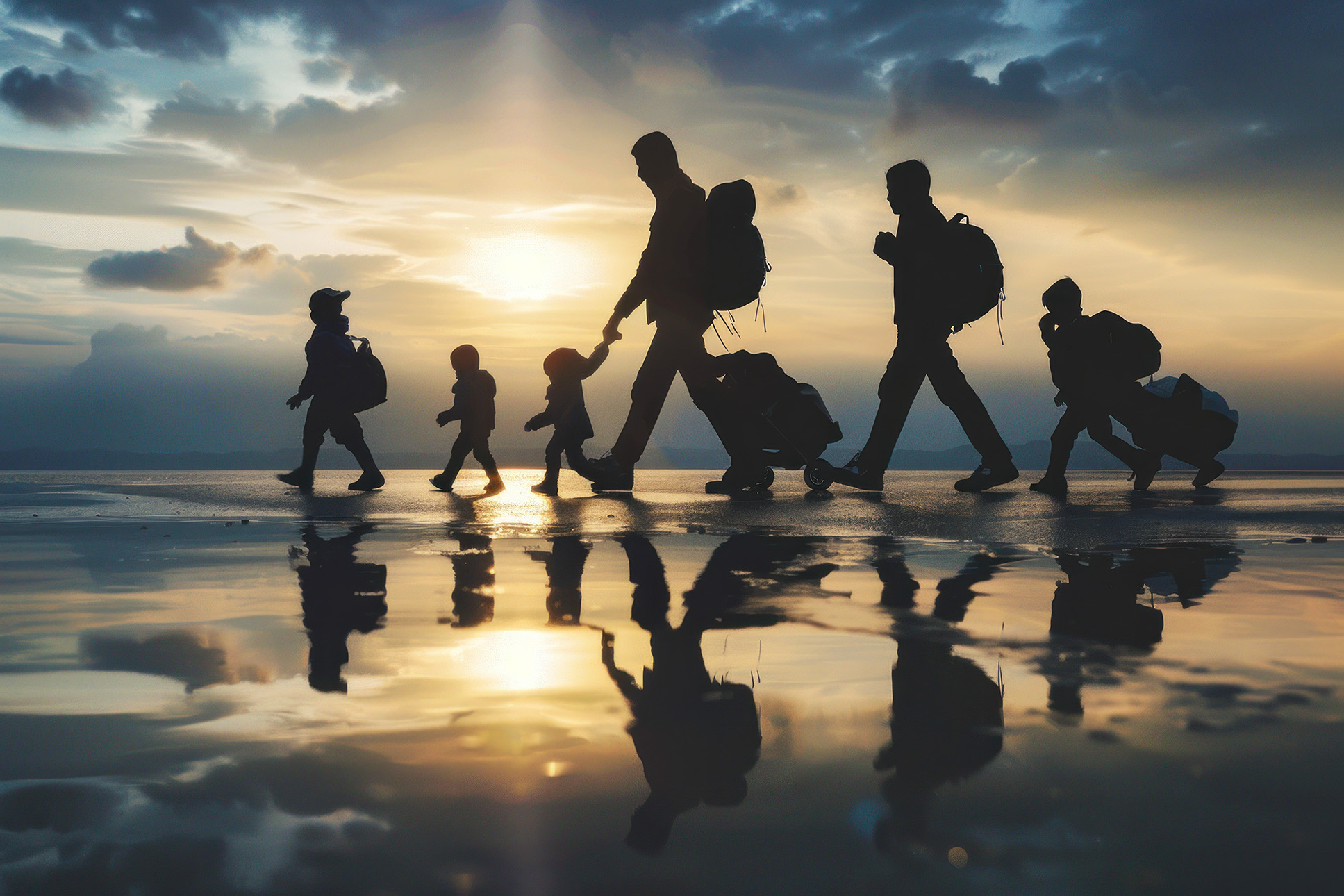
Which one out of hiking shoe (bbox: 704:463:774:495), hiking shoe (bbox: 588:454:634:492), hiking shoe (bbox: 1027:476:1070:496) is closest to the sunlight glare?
hiking shoe (bbox: 704:463:774:495)

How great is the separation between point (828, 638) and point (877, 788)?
1302 millimetres

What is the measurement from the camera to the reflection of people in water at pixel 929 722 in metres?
1.59

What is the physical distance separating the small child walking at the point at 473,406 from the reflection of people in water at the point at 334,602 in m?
5.07

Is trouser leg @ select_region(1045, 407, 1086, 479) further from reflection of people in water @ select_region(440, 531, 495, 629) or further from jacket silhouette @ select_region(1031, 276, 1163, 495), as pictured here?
reflection of people in water @ select_region(440, 531, 495, 629)

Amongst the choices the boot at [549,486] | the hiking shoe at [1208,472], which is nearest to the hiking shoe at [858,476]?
the boot at [549,486]

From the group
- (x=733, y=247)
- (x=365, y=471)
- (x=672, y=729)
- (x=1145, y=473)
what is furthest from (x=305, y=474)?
(x=672, y=729)

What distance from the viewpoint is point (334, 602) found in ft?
12.1

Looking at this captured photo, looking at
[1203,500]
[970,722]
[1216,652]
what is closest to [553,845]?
[970,722]

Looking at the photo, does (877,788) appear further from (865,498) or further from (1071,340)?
(1071,340)

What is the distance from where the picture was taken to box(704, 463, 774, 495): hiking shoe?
10.1 m

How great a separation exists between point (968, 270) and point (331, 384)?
7.31m

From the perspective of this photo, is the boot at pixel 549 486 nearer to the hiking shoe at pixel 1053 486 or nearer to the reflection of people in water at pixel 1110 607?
the hiking shoe at pixel 1053 486

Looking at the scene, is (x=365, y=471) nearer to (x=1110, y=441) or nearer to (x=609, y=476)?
(x=609, y=476)

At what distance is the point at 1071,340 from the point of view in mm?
10609
